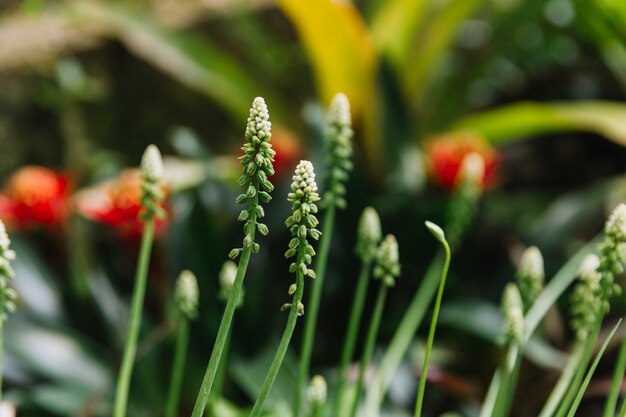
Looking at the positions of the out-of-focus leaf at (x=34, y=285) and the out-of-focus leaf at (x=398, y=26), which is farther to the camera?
the out-of-focus leaf at (x=398, y=26)

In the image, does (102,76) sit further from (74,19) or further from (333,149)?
(333,149)

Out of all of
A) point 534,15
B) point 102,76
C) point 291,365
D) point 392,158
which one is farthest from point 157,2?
point 291,365

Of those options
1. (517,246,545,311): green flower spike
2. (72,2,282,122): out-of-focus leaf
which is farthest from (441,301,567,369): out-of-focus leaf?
(72,2,282,122): out-of-focus leaf

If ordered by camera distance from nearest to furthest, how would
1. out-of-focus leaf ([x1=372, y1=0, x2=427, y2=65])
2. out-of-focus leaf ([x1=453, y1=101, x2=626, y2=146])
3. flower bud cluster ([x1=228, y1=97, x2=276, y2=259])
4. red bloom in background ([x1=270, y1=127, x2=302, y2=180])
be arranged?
flower bud cluster ([x1=228, y1=97, x2=276, y2=259]), out-of-focus leaf ([x1=453, y1=101, x2=626, y2=146]), red bloom in background ([x1=270, y1=127, x2=302, y2=180]), out-of-focus leaf ([x1=372, y1=0, x2=427, y2=65])

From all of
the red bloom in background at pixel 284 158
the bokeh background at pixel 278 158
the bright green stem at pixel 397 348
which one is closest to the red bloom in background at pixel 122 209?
the bokeh background at pixel 278 158

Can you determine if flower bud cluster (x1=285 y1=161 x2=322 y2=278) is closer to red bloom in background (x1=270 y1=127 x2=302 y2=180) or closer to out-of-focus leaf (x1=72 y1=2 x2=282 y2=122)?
red bloom in background (x1=270 y1=127 x2=302 y2=180)

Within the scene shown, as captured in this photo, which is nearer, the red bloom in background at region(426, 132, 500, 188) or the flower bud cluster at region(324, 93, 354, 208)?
the flower bud cluster at region(324, 93, 354, 208)

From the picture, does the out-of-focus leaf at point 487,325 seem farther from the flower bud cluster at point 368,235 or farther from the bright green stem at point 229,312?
the bright green stem at point 229,312
